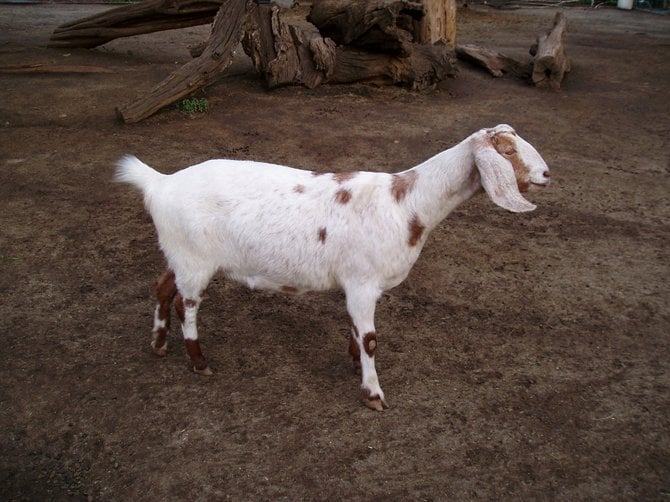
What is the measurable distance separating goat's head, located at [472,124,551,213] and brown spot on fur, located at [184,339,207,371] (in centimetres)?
192

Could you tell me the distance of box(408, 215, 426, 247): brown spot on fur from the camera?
372 centimetres

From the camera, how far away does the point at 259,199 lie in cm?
375

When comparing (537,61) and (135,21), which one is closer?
(537,61)

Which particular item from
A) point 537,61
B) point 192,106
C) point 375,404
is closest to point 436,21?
point 537,61

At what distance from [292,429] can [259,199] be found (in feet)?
4.13

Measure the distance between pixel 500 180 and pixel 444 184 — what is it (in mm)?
364

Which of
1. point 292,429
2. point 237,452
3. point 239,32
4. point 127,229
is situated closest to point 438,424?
point 292,429

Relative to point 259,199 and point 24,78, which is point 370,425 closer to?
point 259,199

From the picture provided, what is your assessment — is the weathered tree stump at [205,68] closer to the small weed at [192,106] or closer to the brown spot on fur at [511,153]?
the small weed at [192,106]

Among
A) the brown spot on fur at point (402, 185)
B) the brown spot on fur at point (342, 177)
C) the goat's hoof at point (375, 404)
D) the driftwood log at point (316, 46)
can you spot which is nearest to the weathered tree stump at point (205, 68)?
the driftwood log at point (316, 46)

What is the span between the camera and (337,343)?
14.7ft

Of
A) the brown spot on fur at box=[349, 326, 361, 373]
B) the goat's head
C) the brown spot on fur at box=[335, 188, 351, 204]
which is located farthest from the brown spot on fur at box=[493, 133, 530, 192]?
the brown spot on fur at box=[349, 326, 361, 373]

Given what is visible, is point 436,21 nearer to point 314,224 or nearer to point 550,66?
point 550,66

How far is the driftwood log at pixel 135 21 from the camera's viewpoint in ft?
32.0
